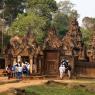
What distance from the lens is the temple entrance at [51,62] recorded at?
135 ft

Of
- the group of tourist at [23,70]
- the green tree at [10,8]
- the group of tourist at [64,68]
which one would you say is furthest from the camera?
the green tree at [10,8]

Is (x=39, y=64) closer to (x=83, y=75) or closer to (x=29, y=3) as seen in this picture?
(x=83, y=75)

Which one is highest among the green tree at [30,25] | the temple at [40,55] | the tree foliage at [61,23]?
the tree foliage at [61,23]

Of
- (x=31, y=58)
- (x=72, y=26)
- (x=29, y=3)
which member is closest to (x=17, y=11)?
(x=29, y=3)

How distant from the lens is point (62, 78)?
123 feet

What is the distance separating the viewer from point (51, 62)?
1625 inches

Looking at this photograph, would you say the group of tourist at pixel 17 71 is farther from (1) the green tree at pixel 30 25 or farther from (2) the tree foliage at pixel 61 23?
(2) the tree foliage at pixel 61 23

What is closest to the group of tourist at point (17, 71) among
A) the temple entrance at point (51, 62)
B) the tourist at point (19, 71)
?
the tourist at point (19, 71)

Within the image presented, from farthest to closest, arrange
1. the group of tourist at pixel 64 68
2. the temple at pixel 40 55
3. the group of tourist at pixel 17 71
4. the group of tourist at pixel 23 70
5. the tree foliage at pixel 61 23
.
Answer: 1. the tree foliage at pixel 61 23
2. the temple at pixel 40 55
3. the group of tourist at pixel 64 68
4. the group of tourist at pixel 23 70
5. the group of tourist at pixel 17 71

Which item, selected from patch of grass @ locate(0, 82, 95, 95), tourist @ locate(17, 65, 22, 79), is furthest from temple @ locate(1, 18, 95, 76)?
patch of grass @ locate(0, 82, 95, 95)

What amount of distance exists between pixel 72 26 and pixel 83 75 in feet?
30.2

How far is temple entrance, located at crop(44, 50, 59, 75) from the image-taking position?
41022mm

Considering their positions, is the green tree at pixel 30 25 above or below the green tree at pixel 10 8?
below

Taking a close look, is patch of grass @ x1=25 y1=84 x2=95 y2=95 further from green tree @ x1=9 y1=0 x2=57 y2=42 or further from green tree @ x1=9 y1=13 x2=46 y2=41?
green tree @ x1=9 y1=13 x2=46 y2=41
